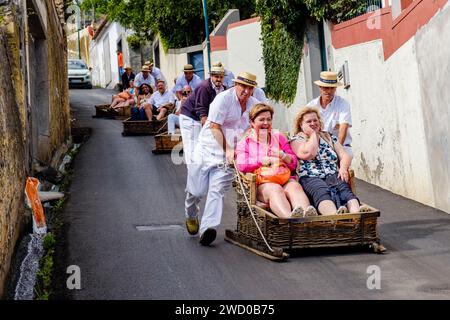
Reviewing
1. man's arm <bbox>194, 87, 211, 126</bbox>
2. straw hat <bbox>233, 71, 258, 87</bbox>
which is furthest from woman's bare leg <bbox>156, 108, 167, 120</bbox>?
straw hat <bbox>233, 71, 258, 87</bbox>

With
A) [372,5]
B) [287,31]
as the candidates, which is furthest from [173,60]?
[372,5]

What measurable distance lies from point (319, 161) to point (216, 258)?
1.64 meters

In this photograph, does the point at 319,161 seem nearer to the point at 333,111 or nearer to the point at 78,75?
the point at 333,111

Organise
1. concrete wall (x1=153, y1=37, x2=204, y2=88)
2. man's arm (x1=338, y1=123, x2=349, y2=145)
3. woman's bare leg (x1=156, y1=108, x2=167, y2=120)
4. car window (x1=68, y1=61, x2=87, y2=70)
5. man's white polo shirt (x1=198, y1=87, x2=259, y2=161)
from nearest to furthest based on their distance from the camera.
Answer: man's white polo shirt (x1=198, y1=87, x2=259, y2=161), man's arm (x1=338, y1=123, x2=349, y2=145), woman's bare leg (x1=156, y1=108, x2=167, y2=120), concrete wall (x1=153, y1=37, x2=204, y2=88), car window (x1=68, y1=61, x2=87, y2=70)

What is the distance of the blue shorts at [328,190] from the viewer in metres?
9.54

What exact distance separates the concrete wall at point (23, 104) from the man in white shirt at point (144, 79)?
3.96 meters

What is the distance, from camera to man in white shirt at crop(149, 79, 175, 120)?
23.4 meters

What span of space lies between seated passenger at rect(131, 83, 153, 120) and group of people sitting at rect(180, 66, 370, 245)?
1295 cm

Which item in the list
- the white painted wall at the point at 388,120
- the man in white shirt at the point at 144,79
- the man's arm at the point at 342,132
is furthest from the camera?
the man in white shirt at the point at 144,79

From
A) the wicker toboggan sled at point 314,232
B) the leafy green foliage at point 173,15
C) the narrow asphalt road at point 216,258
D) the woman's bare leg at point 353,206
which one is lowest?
the narrow asphalt road at point 216,258

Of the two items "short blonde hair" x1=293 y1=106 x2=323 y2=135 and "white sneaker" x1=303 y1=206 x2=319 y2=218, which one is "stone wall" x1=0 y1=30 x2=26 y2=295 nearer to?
"white sneaker" x1=303 y1=206 x2=319 y2=218

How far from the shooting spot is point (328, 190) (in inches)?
379

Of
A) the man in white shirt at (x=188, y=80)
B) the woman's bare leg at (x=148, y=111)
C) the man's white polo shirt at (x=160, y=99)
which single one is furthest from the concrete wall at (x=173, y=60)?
the man in white shirt at (x=188, y=80)

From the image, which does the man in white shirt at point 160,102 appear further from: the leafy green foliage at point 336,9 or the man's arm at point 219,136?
the man's arm at point 219,136
